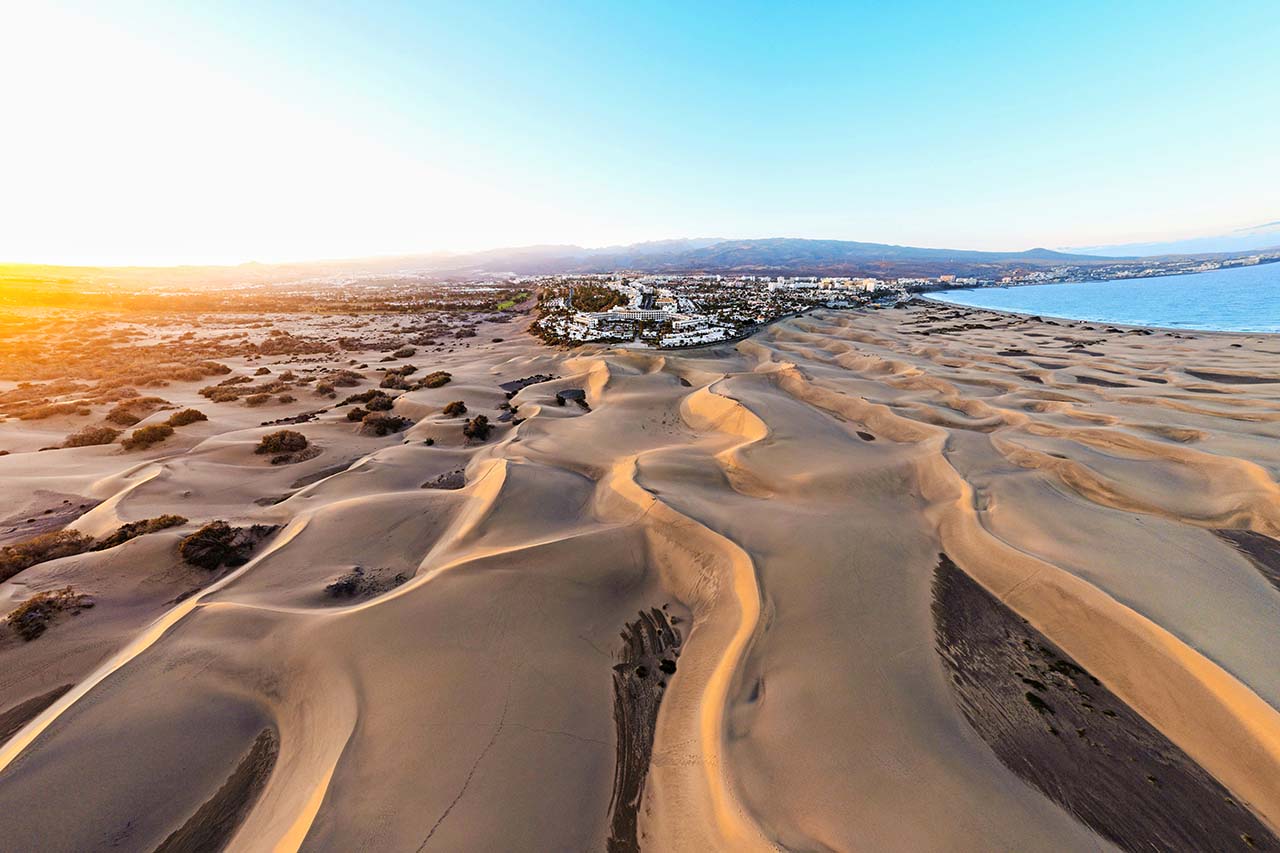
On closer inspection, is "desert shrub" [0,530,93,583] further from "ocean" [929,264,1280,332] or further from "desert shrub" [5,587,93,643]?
"ocean" [929,264,1280,332]

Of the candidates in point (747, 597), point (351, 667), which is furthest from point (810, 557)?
point (351, 667)

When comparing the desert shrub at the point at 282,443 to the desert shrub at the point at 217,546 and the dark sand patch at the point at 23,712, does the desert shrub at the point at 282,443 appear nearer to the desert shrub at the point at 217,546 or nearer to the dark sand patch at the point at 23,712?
the desert shrub at the point at 217,546

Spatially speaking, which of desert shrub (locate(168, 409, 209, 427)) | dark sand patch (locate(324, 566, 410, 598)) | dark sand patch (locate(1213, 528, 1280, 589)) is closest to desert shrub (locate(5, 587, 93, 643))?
dark sand patch (locate(324, 566, 410, 598))

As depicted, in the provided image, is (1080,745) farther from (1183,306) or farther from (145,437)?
(1183,306)

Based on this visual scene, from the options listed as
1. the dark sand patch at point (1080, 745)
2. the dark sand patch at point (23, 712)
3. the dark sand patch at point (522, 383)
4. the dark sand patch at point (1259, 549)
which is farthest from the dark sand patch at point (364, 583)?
the dark sand patch at point (1259, 549)

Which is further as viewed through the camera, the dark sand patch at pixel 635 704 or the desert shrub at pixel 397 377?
the desert shrub at pixel 397 377

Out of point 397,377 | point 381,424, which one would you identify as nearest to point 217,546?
point 381,424
